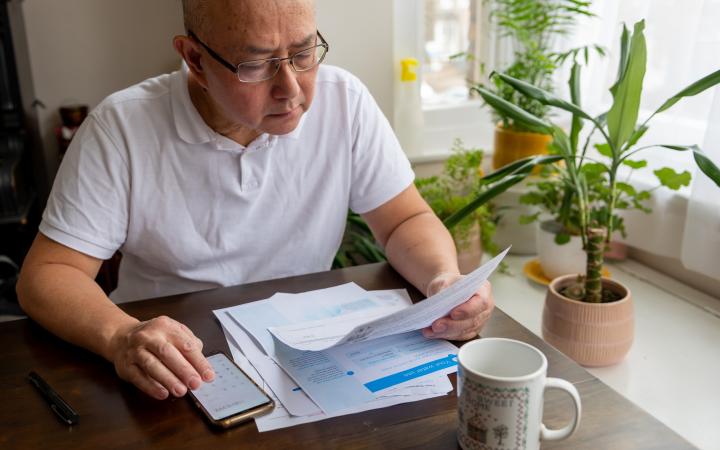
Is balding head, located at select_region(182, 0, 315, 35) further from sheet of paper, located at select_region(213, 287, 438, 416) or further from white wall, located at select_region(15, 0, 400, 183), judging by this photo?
white wall, located at select_region(15, 0, 400, 183)

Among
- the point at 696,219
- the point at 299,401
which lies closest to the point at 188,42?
the point at 299,401

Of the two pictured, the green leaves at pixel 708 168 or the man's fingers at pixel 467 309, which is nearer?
the man's fingers at pixel 467 309

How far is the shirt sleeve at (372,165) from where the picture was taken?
4.83ft

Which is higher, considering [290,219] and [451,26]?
[451,26]

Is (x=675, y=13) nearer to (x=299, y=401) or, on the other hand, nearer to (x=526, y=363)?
(x=526, y=363)

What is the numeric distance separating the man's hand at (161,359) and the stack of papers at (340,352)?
3.1 inches

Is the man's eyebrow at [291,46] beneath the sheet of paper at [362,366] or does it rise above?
above

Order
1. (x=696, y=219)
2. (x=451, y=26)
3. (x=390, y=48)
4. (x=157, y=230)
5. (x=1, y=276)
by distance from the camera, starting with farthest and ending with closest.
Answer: (x=451, y=26) < (x=390, y=48) < (x=1, y=276) < (x=696, y=219) < (x=157, y=230)

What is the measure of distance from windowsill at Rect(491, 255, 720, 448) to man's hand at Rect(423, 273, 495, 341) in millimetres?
592

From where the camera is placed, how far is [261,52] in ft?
3.68

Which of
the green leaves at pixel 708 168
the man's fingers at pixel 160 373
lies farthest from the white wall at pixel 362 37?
the man's fingers at pixel 160 373

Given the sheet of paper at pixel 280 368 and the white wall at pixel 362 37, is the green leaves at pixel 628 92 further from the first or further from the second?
the white wall at pixel 362 37

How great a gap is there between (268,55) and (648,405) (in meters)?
1.02

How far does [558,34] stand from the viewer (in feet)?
7.33
